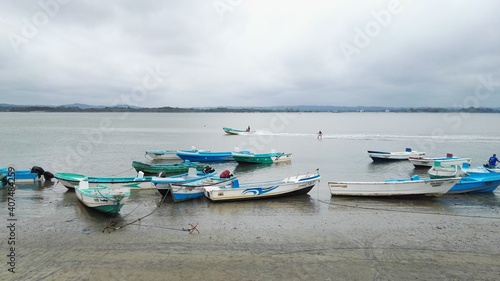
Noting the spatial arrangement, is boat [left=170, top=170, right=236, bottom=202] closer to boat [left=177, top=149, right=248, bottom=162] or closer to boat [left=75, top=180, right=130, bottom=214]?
boat [left=75, top=180, right=130, bottom=214]

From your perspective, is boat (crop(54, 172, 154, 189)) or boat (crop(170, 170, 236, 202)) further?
boat (crop(54, 172, 154, 189))

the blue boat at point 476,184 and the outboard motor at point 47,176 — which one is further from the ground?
the blue boat at point 476,184

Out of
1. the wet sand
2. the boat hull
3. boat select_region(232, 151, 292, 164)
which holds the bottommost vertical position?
boat select_region(232, 151, 292, 164)

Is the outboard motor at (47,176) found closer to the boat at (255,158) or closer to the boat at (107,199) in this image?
the boat at (107,199)

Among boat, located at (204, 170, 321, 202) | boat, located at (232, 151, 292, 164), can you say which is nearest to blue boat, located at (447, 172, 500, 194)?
boat, located at (204, 170, 321, 202)

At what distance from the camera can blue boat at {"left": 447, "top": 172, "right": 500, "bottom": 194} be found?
18.0 m

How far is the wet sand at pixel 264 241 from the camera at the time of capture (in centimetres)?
914

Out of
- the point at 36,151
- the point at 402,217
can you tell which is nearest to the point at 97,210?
the point at 402,217

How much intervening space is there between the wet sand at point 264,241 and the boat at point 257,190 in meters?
0.46

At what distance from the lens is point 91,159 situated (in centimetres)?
3306

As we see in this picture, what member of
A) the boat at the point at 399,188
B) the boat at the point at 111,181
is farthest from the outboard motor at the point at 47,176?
the boat at the point at 399,188

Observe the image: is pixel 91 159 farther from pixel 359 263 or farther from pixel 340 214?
pixel 359 263

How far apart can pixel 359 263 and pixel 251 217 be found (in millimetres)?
5319

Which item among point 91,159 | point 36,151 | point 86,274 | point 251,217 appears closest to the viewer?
point 86,274
